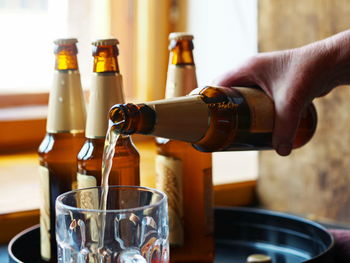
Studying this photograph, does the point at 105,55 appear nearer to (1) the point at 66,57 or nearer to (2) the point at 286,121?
(1) the point at 66,57

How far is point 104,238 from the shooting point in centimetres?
62

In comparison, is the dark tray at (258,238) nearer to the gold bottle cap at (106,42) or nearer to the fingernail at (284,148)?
the fingernail at (284,148)

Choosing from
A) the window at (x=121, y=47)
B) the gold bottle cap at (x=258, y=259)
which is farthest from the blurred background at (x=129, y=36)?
the gold bottle cap at (x=258, y=259)

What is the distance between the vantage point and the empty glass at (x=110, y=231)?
614 mm

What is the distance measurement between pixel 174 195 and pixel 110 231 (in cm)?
25

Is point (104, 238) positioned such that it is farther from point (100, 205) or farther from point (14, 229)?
point (14, 229)

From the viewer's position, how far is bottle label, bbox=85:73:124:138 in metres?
0.78

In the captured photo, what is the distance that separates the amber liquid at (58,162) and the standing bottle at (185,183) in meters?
0.12

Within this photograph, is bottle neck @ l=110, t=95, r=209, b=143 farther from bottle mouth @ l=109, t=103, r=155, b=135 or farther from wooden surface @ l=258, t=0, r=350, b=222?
wooden surface @ l=258, t=0, r=350, b=222

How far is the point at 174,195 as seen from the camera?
861 millimetres

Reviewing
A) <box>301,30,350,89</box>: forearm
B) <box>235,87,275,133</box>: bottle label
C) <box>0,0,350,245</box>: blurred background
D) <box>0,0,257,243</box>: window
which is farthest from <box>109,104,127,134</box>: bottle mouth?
<box>0,0,257,243</box>: window

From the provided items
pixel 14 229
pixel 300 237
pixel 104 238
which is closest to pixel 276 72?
pixel 300 237

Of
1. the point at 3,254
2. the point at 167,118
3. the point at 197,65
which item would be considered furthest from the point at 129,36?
the point at 167,118

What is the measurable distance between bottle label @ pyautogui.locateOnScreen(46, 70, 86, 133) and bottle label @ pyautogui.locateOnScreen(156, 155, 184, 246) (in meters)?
0.13
